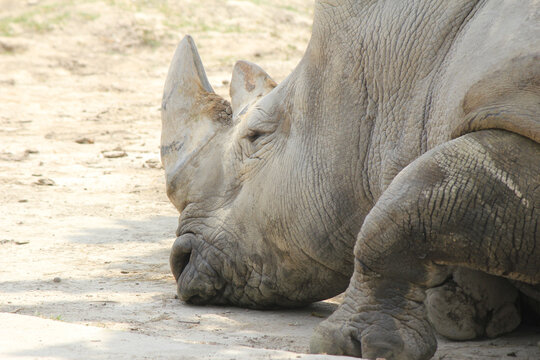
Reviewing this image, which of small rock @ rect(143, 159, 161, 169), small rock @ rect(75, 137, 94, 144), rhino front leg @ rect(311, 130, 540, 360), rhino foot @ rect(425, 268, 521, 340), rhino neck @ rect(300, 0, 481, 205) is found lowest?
small rock @ rect(75, 137, 94, 144)

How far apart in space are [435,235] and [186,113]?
1.91 meters

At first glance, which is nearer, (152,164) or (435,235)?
(435,235)

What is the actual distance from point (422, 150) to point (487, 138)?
0.49 m

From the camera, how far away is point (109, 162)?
8.66m

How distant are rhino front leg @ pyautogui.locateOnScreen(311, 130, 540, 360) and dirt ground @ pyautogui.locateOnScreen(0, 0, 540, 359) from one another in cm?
38

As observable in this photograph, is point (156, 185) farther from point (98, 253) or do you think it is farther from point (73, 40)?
point (73, 40)

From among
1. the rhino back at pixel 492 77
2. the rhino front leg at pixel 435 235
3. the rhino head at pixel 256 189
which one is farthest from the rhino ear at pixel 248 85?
the rhino front leg at pixel 435 235

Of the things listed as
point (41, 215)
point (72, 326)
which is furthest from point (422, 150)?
point (41, 215)

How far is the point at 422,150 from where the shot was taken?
373 cm

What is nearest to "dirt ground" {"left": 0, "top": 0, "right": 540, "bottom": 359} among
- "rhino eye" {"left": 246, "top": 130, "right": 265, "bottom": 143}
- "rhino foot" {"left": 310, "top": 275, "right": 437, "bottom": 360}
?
"rhino foot" {"left": 310, "top": 275, "right": 437, "bottom": 360}

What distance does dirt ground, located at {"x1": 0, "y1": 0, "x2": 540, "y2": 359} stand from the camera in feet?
14.2

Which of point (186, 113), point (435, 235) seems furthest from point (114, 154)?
point (435, 235)

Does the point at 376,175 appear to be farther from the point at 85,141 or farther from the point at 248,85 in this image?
the point at 85,141

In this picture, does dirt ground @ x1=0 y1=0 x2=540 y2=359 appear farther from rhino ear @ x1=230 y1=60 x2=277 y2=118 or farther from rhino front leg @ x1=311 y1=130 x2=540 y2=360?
rhino ear @ x1=230 y1=60 x2=277 y2=118
